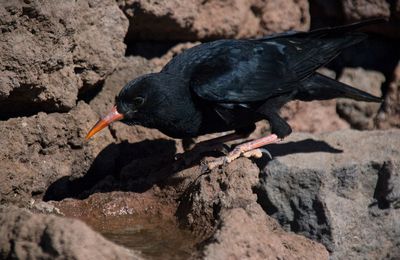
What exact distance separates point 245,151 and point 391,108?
3003mm

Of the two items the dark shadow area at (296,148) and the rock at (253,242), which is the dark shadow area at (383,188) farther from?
the rock at (253,242)

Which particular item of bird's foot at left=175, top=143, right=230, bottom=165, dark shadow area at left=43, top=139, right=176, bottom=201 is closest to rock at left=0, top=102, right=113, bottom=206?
dark shadow area at left=43, top=139, right=176, bottom=201

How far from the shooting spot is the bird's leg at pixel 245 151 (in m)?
6.61

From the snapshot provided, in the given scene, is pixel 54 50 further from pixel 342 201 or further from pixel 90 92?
pixel 342 201

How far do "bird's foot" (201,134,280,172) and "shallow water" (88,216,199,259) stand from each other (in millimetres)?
650

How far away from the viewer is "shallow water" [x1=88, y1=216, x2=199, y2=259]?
5.54 meters

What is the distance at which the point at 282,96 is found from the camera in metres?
7.37

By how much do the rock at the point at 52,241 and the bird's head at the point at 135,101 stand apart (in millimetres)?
1950

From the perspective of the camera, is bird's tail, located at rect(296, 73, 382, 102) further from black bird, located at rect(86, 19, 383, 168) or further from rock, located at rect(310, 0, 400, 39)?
rock, located at rect(310, 0, 400, 39)

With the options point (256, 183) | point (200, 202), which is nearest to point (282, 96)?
point (256, 183)

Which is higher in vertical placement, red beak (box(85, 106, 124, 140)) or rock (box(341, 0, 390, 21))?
rock (box(341, 0, 390, 21))

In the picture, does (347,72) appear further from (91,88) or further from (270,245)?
(270,245)

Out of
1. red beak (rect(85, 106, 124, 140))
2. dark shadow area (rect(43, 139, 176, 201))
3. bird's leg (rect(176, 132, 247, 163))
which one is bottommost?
dark shadow area (rect(43, 139, 176, 201))

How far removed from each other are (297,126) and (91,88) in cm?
296
